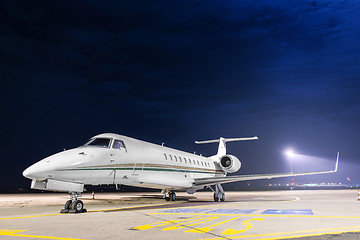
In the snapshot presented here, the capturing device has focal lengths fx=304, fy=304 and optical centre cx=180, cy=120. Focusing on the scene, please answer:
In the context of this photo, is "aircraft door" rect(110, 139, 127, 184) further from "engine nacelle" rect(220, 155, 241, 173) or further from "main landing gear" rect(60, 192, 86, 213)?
"engine nacelle" rect(220, 155, 241, 173)

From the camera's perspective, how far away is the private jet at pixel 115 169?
36.8 ft

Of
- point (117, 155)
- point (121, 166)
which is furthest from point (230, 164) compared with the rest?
point (117, 155)

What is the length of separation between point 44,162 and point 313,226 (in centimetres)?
910

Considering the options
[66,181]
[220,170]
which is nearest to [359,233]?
[66,181]

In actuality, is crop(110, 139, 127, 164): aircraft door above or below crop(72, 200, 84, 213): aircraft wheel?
above

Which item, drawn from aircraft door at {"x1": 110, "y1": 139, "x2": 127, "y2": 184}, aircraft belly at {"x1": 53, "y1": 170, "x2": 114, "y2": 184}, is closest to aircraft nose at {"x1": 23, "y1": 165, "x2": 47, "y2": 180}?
aircraft belly at {"x1": 53, "y1": 170, "x2": 114, "y2": 184}

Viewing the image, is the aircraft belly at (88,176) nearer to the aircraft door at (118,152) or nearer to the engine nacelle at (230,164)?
the aircraft door at (118,152)

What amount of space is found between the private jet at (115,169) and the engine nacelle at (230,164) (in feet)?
13.0

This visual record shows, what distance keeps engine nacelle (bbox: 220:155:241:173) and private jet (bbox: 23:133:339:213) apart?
13.0 ft

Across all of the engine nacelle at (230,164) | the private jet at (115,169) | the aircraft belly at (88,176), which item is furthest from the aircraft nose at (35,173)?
the engine nacelle at (230,164)

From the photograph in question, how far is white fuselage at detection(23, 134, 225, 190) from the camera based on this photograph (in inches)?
444

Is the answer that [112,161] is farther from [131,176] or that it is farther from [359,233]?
[359,233]

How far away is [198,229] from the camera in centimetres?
718

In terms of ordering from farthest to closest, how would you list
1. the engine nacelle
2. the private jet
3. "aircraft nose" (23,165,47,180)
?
the engine nacelle, the private jet, "aircraft nose" (23,165,47,180)
